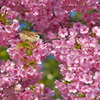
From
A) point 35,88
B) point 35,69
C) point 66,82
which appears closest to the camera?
point 35,69

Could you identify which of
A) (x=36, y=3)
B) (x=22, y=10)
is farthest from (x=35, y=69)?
(x=22, y=10)

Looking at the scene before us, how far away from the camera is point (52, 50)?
473 cm

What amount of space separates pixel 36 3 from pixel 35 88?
1.32m

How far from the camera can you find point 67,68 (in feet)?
14.3

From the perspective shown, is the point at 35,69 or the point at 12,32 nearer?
the point at 35,69

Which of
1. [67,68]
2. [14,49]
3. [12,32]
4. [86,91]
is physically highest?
[12,32]

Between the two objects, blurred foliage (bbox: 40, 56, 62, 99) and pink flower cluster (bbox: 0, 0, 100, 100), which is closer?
pink flower cluster (bbox: 0, 0, 100, 100)

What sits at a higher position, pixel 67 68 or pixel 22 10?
pixel 22 10

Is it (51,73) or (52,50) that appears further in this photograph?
(51,73)

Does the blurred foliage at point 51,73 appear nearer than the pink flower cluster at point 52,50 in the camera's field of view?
No

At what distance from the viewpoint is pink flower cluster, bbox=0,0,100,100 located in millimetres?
4254

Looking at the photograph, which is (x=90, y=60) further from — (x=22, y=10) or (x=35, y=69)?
(x=22, y=10)

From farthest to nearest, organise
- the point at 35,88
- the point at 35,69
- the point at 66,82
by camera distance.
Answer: the point at 35,88
the point at 66,82
the point at 35,69

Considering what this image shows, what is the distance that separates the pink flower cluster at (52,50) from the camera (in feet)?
14.0
